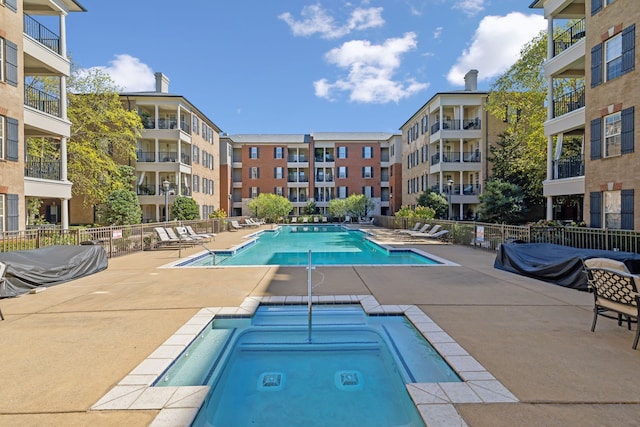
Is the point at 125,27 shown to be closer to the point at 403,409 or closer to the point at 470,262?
the point at 470,262

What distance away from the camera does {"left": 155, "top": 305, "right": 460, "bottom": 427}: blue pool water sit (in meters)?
3.67

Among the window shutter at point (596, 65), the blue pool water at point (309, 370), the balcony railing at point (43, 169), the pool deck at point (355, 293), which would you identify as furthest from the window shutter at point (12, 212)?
the window shutter at point (596, 65)

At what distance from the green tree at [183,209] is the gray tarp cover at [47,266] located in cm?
1731

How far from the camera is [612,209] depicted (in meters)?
14.1

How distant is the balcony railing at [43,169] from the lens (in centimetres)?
1739

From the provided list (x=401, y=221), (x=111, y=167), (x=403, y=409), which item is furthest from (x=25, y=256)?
(x=401, y=221)

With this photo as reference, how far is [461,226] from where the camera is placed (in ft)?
61.0

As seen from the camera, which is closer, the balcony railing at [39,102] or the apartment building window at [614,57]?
the apartment building window at [614,57]

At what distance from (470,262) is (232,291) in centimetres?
830

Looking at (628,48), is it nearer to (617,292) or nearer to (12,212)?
(617,292)

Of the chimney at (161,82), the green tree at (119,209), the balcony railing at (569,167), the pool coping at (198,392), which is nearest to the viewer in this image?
the pool coping at (198,392)

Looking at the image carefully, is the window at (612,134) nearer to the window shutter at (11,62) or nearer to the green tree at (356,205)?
the window shutter at (11,62)

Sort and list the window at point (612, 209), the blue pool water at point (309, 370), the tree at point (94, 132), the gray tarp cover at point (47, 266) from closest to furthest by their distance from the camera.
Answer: the blue pool water at point (309, 370), the gray tarp cover at point (47, 266), the window at point (612, 209), the tree at point (94, 132)

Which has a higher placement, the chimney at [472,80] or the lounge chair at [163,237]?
the chimney at [472,80]
